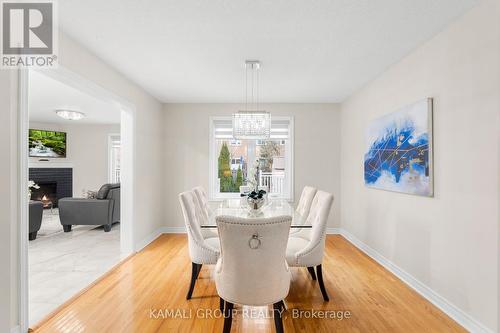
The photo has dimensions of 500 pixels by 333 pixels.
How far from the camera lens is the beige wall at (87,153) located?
7551 mm

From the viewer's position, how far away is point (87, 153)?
7578 mm

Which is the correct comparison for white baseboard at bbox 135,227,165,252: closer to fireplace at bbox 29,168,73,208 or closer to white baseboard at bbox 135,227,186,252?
white baseboard at bbox 135,227,186,252

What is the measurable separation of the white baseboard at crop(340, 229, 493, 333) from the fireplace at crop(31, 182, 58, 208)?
26.3 feet

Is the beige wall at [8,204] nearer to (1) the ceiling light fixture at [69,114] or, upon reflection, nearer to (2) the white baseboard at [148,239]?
(2) the white baseboard at [148,239]

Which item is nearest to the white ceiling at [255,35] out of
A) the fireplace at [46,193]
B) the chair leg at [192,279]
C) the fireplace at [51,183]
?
the chair leg at [192,279]

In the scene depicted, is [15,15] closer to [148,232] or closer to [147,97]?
[147,97]

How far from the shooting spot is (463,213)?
2.16m

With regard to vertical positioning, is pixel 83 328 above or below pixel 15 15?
below

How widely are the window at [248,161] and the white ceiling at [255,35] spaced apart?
152 centimetres

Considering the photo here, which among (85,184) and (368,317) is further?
(85,184)

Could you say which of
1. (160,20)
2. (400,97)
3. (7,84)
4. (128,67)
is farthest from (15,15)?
(400,97)

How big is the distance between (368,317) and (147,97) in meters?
4.30

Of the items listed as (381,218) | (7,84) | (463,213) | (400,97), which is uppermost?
(400,97)

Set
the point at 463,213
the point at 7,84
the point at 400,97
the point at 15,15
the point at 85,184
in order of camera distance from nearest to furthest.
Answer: the point at 7,84, the point at 15,15, the point at 463,213, the point at 400,97, the point at 85,184
